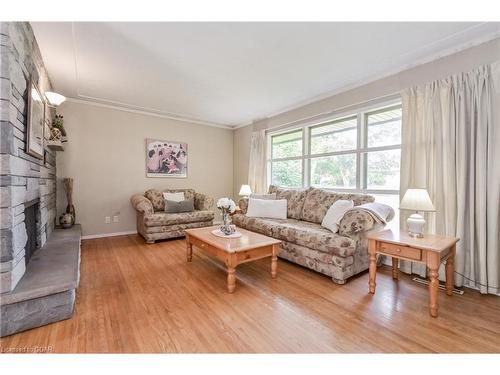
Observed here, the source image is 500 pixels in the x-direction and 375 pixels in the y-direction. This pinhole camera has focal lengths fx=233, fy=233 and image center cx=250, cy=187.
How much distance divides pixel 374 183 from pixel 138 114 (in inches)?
169

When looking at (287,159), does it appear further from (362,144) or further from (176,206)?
(176,206)

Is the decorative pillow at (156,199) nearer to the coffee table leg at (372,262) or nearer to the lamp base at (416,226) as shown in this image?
the coffee table leg at (372,262)

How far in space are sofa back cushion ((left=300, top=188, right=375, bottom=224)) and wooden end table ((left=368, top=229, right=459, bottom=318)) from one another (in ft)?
2.70

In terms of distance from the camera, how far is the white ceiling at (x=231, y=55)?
2082 mm

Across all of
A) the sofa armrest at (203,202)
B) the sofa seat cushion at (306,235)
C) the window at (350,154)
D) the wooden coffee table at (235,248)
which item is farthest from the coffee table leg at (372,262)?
the sofa armrest at (203,202)

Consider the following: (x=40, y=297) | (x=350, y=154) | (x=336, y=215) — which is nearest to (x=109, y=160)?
(x=40, y=297)

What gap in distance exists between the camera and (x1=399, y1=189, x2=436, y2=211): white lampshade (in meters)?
2.10

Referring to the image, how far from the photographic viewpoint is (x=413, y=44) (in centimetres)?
232

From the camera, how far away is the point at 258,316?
1804 millimetres

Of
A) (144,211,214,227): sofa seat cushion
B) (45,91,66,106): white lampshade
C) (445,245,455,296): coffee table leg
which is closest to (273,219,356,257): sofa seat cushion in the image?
(445,245,455,296): coffee table leg

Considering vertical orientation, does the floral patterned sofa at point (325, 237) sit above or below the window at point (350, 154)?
below

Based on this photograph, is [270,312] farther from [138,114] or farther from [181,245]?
[138,114]

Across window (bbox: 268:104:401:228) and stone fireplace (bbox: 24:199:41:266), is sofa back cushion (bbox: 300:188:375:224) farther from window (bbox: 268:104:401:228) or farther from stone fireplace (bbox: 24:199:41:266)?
stone fireplace (bbox: 24:199:41:266)

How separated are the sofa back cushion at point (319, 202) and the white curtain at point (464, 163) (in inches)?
27.5
